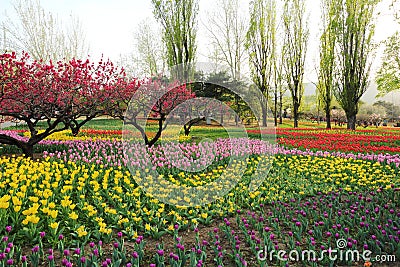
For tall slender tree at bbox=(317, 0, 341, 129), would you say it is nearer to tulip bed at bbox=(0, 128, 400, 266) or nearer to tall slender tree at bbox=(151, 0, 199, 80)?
tall slender tree at bbox=(151, 0, 199, 80)

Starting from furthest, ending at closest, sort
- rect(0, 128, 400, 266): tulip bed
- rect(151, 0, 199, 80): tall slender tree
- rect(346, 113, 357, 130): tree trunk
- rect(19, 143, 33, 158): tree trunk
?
1. rect(346, 113, 357, 130): tree trunk
2. rect(151, 0, 199, 80): tall slender tree
3. rect(19, 143, 33, 158): tree trunk
4. rect(0, 128, 400, 266): tulip bed

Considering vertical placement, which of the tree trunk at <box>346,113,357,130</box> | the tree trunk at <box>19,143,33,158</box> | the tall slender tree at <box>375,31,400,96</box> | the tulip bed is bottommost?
the tulip bed

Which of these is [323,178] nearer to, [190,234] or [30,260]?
[190,234]

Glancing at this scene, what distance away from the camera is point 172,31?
16.5m

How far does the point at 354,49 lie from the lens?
2181 centimetres

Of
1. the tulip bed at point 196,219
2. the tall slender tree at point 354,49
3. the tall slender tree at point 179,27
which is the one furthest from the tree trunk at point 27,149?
the tall slender tree at point 354,49

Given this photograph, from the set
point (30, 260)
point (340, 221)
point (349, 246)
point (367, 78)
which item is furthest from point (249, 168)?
point (367, 78)

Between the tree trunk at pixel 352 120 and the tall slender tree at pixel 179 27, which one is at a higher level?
the tall slender tree at pixel 179 27

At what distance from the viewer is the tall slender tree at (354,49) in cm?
2128

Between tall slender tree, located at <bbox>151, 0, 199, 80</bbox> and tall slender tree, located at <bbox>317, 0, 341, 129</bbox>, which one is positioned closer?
tall slender tree, located at <bbox>151, 0, 199, 80</bbox>

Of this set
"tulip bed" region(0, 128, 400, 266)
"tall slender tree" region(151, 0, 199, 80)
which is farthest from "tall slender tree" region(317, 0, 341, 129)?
"tulip bed" region(0, 128, 400, 266)

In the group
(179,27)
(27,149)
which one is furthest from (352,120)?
(27,149)

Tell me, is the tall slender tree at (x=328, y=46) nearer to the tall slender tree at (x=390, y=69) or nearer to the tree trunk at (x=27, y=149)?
the tall slender tree at (x=390, y=69)

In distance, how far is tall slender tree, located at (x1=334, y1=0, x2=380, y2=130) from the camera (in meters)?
21.3
